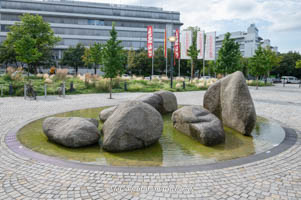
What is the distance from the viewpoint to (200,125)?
7.36 meters

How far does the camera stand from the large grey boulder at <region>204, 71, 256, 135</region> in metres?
8.07

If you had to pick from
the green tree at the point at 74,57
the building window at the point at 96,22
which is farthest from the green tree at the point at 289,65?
the building window at the point at 96,22

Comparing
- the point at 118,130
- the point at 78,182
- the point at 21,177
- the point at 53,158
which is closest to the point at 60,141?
the point at 53,158

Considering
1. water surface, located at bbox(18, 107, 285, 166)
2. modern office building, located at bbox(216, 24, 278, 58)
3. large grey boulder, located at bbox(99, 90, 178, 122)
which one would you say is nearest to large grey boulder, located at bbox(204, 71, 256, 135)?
water surface, located at bbox(18, 107, 285, 166)

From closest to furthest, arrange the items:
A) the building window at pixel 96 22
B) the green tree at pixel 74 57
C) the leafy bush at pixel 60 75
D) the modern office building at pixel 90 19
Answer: the leafy bush at pixel 60 75
the green tree at pixel 74 57
the modern office building at pixel 90 19
the building window at pixel 96 22

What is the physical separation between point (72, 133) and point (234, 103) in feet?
18.0

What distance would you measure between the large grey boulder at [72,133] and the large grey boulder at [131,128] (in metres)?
0.47

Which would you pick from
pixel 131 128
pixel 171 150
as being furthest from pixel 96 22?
pixel 171 150

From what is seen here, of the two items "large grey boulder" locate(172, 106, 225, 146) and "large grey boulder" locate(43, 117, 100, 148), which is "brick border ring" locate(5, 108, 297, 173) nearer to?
"large grey boulder" locate(43, 117, 100, 148)

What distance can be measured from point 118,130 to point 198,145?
7.83 feet

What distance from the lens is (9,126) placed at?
8898mm

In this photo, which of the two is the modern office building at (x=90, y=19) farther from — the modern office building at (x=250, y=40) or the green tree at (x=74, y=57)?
the modern office building at (x=250, y=40)

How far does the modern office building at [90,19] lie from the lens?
70188 mm

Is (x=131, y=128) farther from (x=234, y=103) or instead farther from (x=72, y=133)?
(x=234, y=103)
